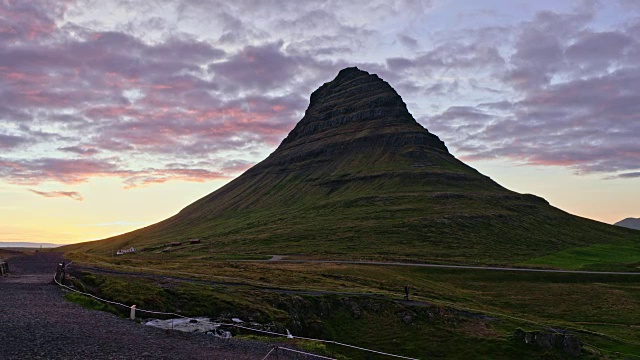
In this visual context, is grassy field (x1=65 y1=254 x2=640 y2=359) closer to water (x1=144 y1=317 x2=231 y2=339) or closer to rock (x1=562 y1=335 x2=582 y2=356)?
rock (x1=562 y1=335 x2=582 y2=356)

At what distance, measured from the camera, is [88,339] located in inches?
1030

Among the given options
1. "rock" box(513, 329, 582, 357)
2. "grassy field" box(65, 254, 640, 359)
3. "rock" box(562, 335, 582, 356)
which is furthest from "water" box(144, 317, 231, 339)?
"rock" box(562, 335, 582, 356)

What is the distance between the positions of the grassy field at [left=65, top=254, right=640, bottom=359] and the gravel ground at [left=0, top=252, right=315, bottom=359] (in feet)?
22.7

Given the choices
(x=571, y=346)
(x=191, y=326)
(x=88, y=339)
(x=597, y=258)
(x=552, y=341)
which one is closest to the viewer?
(x=88, y=339)

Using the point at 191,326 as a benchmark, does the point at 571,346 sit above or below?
below

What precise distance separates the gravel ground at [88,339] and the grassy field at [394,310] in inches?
273

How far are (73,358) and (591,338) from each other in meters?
55.0

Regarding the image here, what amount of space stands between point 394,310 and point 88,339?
39.5 meters

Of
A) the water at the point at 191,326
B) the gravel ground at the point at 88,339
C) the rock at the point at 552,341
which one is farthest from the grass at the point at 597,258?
the gravel ground at the point at 88,339

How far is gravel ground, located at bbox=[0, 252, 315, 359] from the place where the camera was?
23797 millimetres

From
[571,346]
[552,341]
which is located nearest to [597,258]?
[552,341]

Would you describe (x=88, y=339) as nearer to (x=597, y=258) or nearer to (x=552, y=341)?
(x=552, y=341)

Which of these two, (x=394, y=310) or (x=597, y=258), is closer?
(x=394, y=310)

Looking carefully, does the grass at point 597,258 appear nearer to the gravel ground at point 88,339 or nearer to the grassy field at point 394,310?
the grassy field at point 394,310
